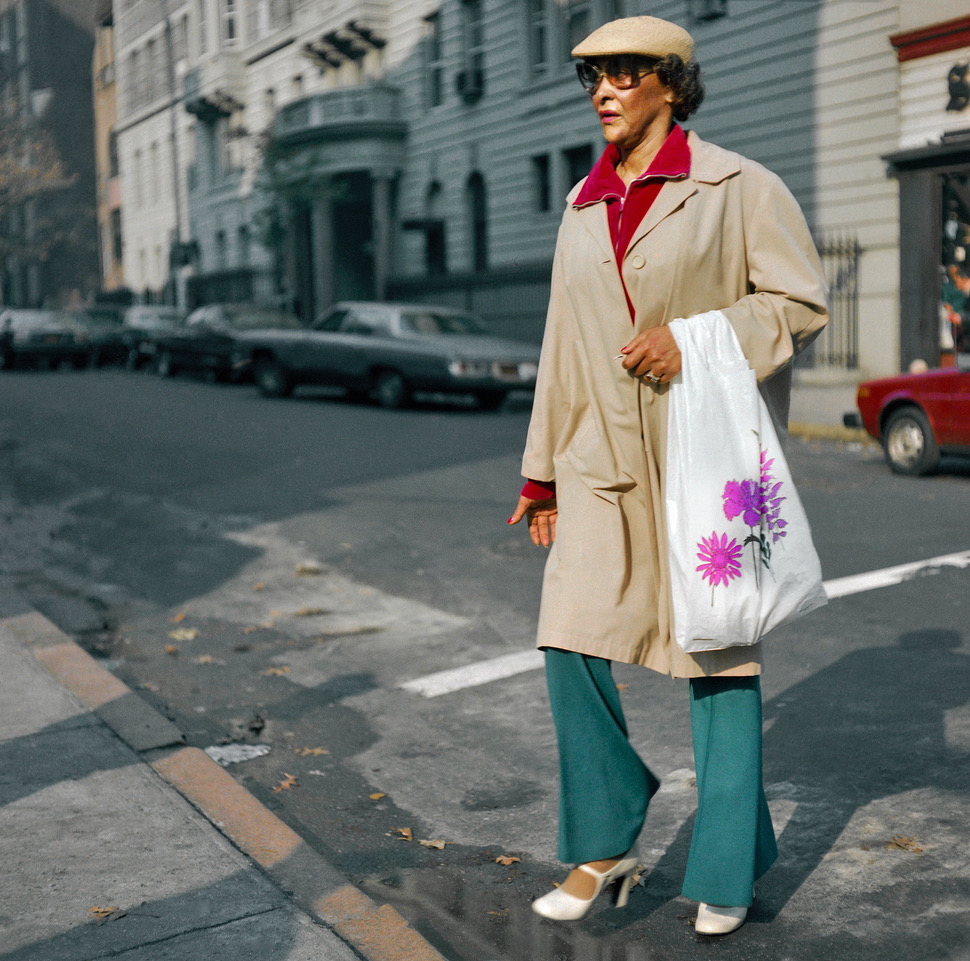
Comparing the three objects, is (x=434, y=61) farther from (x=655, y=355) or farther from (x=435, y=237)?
(x=655, y=355)

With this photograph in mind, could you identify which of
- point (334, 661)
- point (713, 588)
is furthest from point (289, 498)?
point (713, 588)

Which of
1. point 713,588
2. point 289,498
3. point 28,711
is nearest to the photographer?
point 713,588

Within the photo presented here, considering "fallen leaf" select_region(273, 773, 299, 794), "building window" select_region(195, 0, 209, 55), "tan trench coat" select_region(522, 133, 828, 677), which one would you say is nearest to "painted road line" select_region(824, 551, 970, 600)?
"fallen leaf" select_region(273, 773, 299, 794)

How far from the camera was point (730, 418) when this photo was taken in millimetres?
2854

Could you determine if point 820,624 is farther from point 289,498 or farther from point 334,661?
point 289,498

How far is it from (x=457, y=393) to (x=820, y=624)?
12054mm

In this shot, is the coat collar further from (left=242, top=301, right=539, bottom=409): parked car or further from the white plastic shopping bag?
(left=242, top=301, right=539, bottom=409): parked car

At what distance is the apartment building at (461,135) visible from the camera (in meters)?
20.3

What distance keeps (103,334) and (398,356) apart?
59.3 feet

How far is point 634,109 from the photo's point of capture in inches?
119

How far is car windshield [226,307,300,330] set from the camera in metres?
25.5

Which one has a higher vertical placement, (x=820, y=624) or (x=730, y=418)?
(x=730, y=418)

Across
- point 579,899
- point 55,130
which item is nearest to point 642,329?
point 579,899

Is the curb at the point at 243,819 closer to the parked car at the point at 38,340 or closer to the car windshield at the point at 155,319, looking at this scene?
the car windshield at the point at 155,319
